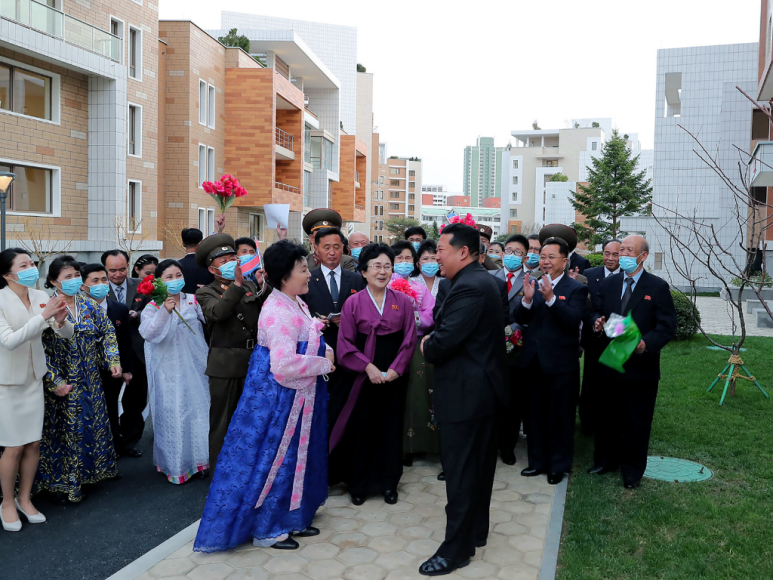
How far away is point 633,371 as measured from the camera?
550 cm

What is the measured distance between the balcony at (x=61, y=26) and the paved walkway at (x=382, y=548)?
15324 mm

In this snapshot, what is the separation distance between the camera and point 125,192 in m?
19.9

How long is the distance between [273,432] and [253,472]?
0.94 ft

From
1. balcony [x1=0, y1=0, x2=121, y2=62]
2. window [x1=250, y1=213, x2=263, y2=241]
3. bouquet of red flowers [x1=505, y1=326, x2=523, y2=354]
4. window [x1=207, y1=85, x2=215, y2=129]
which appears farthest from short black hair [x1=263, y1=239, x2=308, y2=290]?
window [x1=250, y1=213, x2=263, y2=241]

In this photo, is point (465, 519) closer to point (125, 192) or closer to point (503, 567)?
point (503, 567)

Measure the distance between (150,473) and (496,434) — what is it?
11.2 feet

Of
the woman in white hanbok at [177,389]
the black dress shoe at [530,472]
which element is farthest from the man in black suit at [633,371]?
the woman in white hanbok at [177,389]

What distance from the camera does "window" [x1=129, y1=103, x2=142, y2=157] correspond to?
69.3 ft

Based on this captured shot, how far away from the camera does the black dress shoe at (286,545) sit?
438 centimetres

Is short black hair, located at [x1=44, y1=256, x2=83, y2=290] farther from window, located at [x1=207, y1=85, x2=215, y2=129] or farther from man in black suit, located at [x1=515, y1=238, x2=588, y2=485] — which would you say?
window, located at [x1=207, y1=85, x2=215, y2=129]

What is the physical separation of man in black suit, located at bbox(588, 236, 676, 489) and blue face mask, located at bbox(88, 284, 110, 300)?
13.8 ft

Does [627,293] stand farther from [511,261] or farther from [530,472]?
[530,472]

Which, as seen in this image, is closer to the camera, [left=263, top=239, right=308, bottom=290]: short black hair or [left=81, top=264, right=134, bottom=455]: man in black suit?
[left=263, top=239, right=308, bottom=290]: short black hair

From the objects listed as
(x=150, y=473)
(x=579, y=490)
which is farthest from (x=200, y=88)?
(x=579, y=490)
